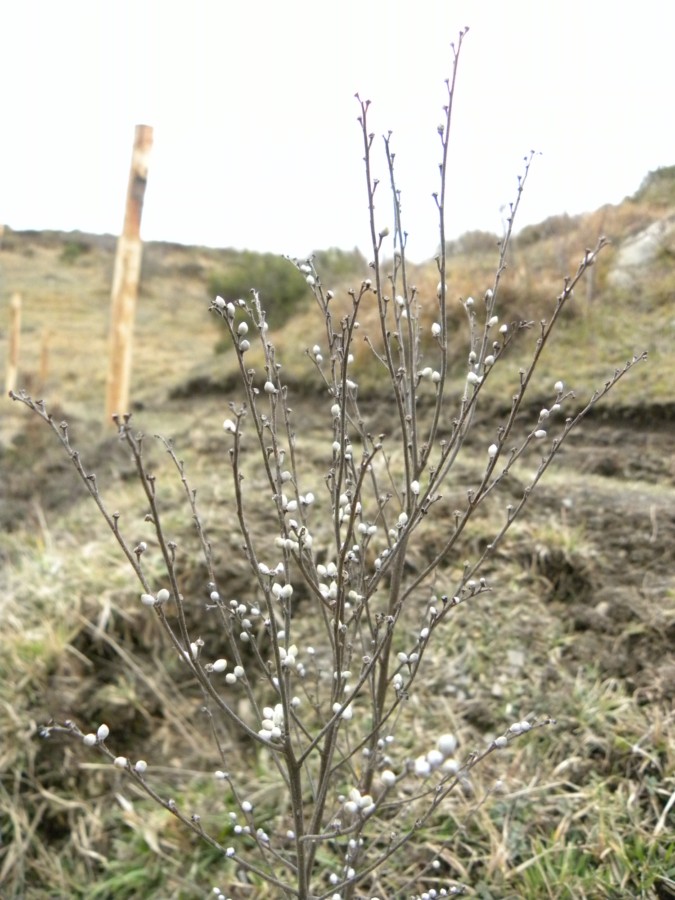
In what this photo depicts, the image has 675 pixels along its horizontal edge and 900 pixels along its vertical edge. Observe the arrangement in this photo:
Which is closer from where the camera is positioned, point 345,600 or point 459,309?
point 345,600

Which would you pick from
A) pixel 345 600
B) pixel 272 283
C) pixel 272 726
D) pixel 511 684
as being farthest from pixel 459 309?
pixel 272 283

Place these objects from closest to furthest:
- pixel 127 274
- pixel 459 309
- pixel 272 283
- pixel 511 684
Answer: pixel 511 684
pixel 459 309
pixel 127 274
pixel 272 283

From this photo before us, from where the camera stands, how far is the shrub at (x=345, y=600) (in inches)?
47.5

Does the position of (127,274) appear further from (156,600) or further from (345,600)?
(156,600)

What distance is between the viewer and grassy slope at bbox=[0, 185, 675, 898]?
6.26 feet

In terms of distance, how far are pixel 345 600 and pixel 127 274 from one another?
19.8 ft

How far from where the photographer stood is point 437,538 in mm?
3154

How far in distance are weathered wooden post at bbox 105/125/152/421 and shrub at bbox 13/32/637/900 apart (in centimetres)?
245

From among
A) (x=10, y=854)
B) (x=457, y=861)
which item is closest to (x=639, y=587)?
(x=457, y=861)

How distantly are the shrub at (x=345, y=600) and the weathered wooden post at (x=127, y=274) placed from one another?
2447 millimetres

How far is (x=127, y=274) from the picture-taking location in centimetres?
681

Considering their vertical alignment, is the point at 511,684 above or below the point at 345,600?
below

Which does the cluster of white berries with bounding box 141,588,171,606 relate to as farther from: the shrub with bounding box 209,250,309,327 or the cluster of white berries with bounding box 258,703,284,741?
the shrub with bounding box 209,250,309,327

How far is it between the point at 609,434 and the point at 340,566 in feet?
9.50
